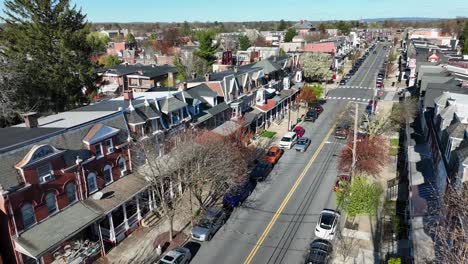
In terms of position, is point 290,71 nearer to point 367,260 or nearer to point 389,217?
point 389,217

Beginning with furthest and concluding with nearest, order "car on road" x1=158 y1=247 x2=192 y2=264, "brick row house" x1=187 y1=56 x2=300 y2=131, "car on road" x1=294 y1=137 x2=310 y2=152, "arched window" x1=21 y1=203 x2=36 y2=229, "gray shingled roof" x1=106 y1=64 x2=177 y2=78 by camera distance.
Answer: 1. "gray shingled roof" x1=106 y1=64 x2=177 y2=78
2. "brick row house" x1=187 y1=56 x2=300 y2=131
3. "car on road" x1=294 y1=137 x2=310 y2=152
4. "car on road" x1=158 y1=247 x2=192 y2=264
5. "arched window" x1=21 y1=203 x2=36 y2=229

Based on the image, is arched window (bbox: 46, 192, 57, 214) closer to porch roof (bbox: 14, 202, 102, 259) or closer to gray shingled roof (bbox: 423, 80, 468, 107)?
porch roof (bbox: 14, 202, 102, 259)

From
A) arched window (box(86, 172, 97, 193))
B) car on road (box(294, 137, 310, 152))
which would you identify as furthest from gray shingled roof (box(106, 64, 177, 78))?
arched window (box(86, 172, 97, 193))

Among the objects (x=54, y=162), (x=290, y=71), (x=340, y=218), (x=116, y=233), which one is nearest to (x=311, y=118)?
(x=290, y=71)

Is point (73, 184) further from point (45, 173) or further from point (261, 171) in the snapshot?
point (261, 171)

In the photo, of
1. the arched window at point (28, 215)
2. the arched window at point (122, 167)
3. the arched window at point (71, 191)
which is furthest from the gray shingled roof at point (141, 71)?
the arched window at point (28, 215)

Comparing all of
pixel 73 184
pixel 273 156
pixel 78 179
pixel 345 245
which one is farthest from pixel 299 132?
pixel 73 184
